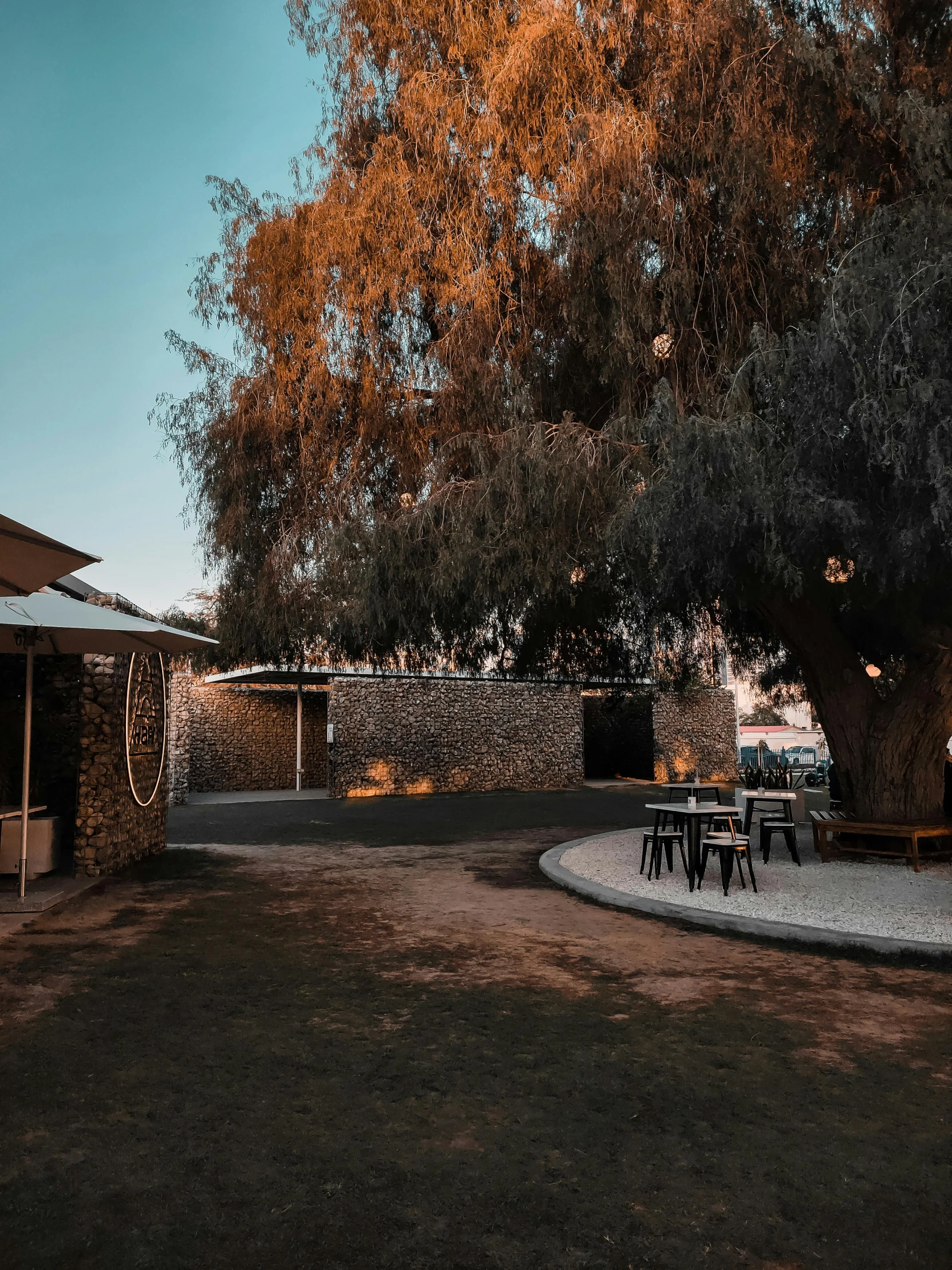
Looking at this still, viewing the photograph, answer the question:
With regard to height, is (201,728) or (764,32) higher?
(764,32)

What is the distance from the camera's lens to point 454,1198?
2.32 m

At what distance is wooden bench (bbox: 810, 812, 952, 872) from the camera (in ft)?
26.1

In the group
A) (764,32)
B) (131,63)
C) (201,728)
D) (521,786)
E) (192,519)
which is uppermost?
(131,63)

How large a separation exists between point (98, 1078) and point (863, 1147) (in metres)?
2.69

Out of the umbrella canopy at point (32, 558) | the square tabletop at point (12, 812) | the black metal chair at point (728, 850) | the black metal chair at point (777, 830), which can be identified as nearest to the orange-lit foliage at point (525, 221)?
the square tabletop at point (12, 812)

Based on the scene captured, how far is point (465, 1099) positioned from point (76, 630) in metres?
5.36

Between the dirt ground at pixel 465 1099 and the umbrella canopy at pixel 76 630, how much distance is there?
7.11ft

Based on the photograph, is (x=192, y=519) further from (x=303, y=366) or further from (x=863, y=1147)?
(x=863, y=1147)

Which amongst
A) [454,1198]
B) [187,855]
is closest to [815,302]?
[454,1198]

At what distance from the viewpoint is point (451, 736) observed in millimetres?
20516

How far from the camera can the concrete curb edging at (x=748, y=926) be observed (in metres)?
5.11

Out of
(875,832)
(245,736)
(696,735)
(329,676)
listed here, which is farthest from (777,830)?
(696,735)

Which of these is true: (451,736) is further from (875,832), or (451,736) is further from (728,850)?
(728,850)

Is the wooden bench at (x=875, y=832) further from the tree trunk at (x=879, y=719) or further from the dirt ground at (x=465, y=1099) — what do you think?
the dirt ground at (x=465, y=1099)
